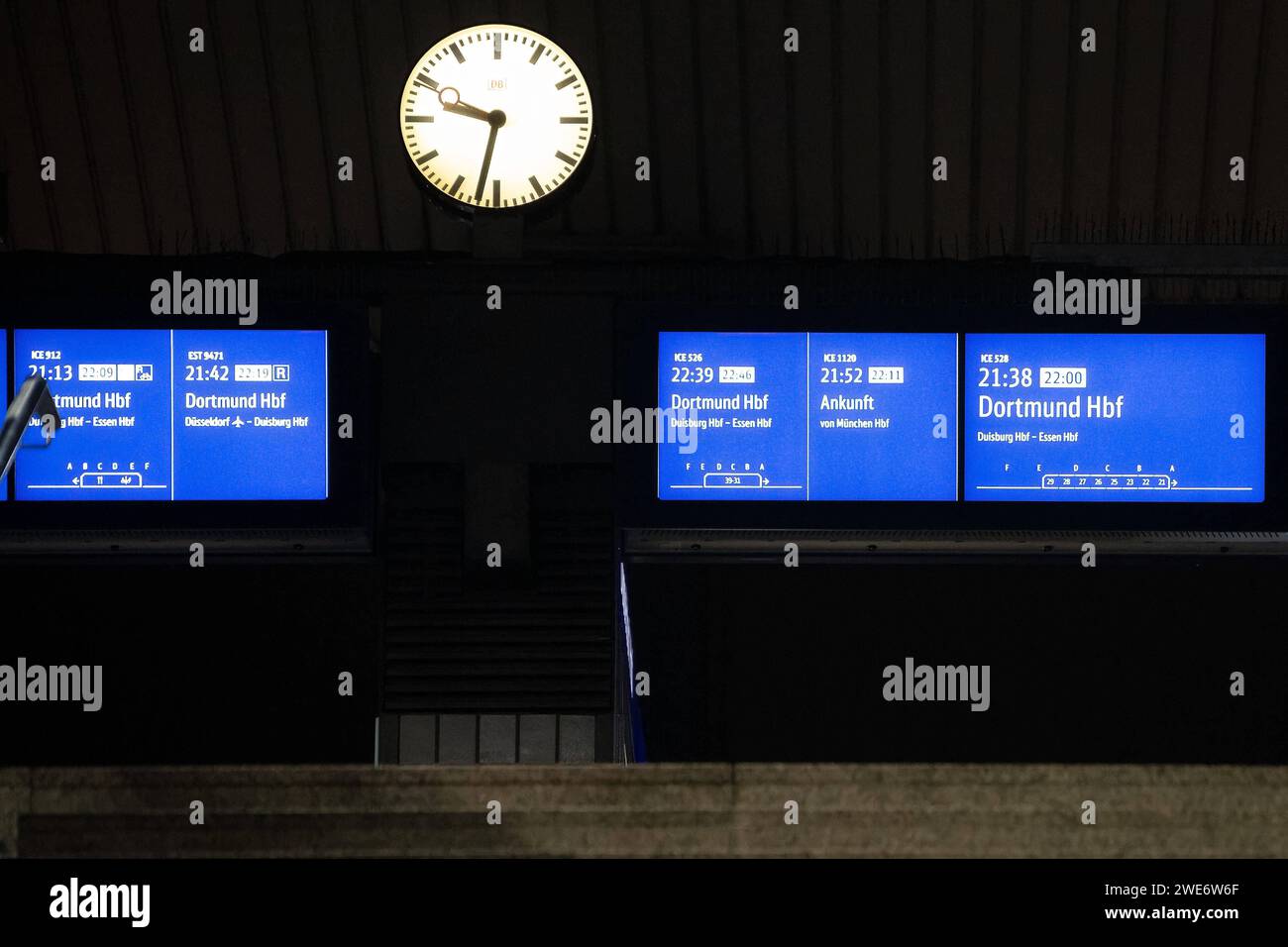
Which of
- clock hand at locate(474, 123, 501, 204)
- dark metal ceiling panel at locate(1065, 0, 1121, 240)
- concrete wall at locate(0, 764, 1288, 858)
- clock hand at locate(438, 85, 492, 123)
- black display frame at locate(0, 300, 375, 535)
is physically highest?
dark metal ceiling panel at locate(1065, 0, 1121, 240)

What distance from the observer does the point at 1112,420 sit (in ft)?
14.3

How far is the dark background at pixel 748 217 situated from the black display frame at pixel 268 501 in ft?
2.67

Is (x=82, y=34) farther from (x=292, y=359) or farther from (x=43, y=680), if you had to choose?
(x=43, y=680)

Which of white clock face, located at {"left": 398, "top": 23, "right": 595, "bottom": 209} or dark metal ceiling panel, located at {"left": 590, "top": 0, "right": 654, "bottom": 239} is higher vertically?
dark metal ceiling panel, located at {"left": 590, "top": 0, "right": 654, "bottom": 239}

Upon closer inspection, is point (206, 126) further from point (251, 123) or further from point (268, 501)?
point (268, 501)

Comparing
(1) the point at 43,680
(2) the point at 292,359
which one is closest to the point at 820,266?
(2) the point at 292,359

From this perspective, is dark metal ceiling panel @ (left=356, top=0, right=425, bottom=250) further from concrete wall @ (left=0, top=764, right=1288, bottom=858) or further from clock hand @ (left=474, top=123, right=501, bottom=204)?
concrete wall @ (left=0, top=764, right=1288, bottom=858)

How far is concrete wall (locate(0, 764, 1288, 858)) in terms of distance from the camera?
2.41 meters

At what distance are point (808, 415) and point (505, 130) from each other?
3.83 ft

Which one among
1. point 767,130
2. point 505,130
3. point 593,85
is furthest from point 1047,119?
point 505,130

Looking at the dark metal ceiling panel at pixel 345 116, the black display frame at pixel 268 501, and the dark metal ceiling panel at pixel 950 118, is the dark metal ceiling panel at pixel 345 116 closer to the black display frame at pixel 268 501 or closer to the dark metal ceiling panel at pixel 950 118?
the black display frame at pixel 268 501

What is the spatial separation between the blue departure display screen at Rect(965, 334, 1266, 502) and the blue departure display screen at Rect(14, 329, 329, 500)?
1899mm

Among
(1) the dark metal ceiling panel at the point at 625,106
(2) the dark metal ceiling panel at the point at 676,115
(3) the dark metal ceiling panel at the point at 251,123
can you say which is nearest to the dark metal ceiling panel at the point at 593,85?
(1) the dark metal ceiling panel at the point at 625,106

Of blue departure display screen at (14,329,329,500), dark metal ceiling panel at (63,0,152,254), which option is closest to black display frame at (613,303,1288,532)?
blue departure display screen at (14,329,329,500)
